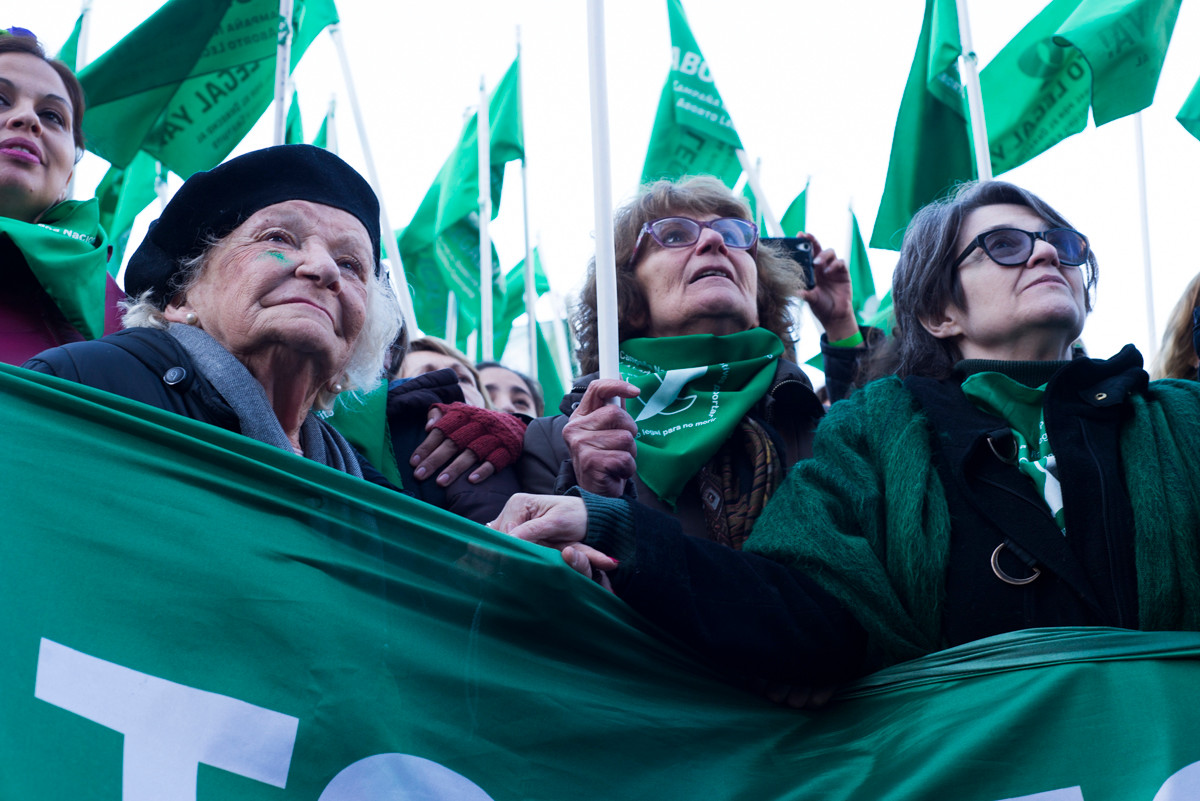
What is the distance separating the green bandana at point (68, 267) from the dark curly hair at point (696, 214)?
143 centimetres

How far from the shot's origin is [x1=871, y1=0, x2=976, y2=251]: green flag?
19.0ft

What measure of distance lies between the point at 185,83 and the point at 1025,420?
4394 millimetres

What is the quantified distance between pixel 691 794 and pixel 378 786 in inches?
21.2

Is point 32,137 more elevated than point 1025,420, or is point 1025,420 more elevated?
point 32,137

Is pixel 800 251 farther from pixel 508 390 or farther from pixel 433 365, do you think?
pixel 508 390

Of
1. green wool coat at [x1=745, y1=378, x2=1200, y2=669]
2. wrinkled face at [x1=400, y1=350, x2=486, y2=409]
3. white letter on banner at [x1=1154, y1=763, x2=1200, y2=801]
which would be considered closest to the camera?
white letter on banner at [x1=1154, y1=763, x2=1200, y2=801]

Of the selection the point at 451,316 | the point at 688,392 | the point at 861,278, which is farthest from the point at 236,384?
the point at 451,316

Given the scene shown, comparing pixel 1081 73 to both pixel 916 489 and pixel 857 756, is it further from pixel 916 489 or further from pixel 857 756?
pixel 857 756

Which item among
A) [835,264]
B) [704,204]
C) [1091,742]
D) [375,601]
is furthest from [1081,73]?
[375,601]

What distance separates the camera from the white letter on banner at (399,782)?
171cm

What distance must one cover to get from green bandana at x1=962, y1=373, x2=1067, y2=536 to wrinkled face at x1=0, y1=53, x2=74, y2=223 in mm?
2619

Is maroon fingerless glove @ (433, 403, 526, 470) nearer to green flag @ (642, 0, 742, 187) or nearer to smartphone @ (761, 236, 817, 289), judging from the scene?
smartphone @ (761, 236, 817, 289)

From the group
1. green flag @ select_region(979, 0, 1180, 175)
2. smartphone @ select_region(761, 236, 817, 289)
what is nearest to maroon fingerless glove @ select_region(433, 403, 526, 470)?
smartphone @ select_region(761, 236, 817, 289)

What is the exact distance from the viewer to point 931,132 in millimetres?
5977
